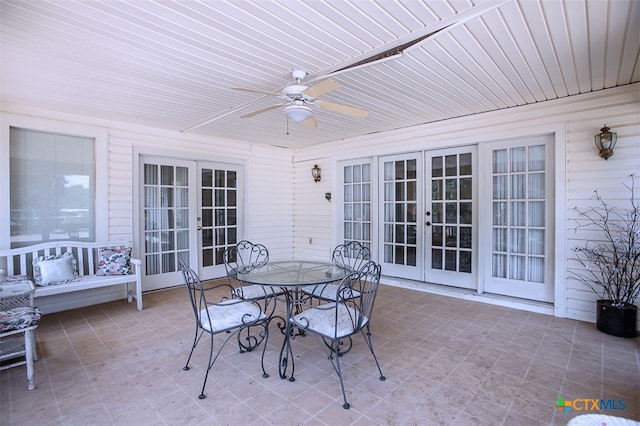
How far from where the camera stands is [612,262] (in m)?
3.47

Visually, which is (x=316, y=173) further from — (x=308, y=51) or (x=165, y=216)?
(x=308, y=51)

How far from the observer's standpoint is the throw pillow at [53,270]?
141 inches

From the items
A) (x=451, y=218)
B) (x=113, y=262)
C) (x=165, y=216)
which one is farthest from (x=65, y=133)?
(x=451, y=218)

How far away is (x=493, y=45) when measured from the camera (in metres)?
2.58

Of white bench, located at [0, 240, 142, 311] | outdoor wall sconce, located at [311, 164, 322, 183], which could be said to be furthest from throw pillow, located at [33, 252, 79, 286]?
outdoor wall sconce, located at [311, 164, 322, 183]

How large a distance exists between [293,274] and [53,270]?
9.39ft

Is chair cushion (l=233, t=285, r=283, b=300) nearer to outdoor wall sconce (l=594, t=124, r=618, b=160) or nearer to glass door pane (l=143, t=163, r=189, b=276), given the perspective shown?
glass door pane (l=143, t=163, r=189, b=276)

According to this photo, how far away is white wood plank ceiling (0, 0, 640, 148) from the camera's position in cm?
210

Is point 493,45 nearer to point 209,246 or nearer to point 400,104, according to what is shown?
point 400,104

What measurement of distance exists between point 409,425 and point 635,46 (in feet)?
11.0

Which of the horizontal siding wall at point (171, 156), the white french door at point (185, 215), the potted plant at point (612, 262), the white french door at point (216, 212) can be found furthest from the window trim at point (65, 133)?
the potted plant at point (612, 262)

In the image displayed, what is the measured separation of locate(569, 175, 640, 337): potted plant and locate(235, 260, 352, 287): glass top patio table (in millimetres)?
2763

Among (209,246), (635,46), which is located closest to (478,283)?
(635,46)

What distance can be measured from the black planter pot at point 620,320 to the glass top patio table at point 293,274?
2.73 metres
